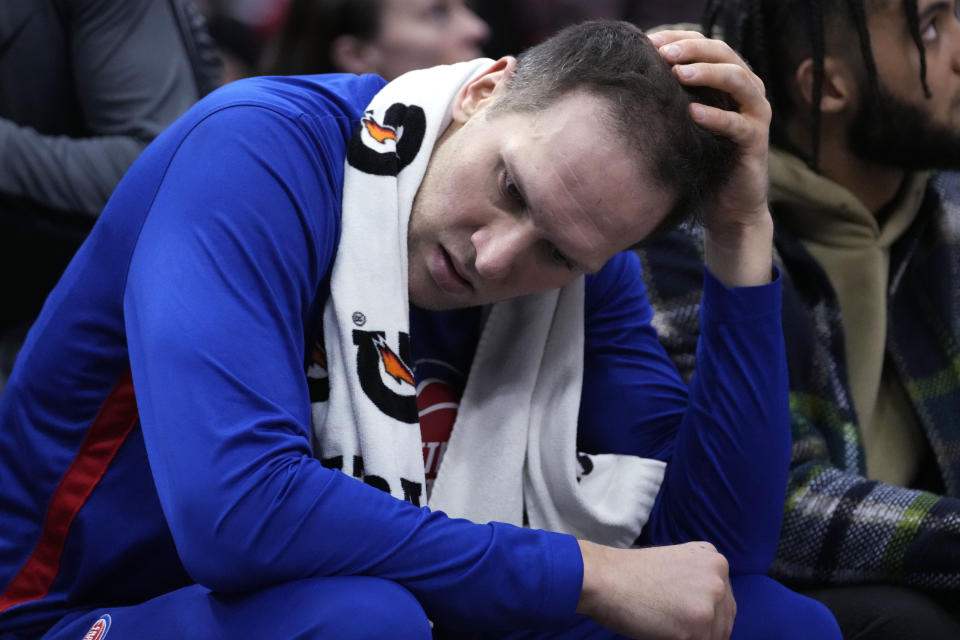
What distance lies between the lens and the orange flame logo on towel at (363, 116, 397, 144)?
1450 millimetres

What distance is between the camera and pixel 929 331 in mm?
2174

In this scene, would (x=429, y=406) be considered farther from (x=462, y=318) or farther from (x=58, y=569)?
Answer: (x=58, y=569)

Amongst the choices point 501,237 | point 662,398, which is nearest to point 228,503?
point 501,237

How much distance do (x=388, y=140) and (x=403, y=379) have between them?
0.97ft

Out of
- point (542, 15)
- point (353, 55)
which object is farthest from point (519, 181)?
point (542, 15)

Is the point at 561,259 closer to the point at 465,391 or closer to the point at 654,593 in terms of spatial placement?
the point at 465,391

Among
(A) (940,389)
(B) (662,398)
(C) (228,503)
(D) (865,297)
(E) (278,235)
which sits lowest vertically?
(A) (940,389)

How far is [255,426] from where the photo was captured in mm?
1160

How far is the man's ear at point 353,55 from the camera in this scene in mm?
2684

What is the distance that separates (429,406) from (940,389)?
3.31 ft

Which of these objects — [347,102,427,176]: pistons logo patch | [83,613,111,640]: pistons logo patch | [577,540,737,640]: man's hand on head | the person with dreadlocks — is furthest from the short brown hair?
[83,613,111,640]: pistons logo patch

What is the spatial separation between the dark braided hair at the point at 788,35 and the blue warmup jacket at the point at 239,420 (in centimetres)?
70

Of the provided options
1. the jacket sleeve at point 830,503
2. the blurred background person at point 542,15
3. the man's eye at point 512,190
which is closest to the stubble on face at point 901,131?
the jacket sleeve at point 830,503

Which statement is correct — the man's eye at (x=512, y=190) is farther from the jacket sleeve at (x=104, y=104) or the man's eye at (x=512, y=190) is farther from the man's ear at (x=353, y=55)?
the man's ear at (x=353, y=55)
